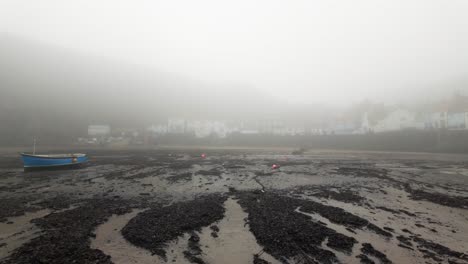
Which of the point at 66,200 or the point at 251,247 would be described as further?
the point at 66,200

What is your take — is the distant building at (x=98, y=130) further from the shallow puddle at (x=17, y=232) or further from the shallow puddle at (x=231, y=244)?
the shallow puddle at (x=231, y=244)

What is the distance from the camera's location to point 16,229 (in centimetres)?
929

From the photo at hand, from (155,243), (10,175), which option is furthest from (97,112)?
(155,243)

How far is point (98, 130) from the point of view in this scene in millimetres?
95938

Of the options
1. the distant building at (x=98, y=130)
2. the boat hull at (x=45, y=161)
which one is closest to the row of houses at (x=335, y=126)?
the distant building at (x=98, y=130)

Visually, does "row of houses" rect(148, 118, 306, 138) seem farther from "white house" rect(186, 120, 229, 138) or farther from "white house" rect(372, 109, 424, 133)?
"white house" rect(372, 109, 424, 133)

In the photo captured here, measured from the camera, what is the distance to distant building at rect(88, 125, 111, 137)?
304ft

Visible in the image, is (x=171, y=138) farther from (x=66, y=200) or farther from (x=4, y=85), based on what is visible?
(x=4, y=85)

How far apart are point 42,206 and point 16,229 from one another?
3689 millimetres

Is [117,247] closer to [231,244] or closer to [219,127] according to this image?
[231,244]

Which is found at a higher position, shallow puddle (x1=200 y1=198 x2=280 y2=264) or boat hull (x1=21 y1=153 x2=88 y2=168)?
boat hull (x1=21 y1=153 x2=88 y2=168)

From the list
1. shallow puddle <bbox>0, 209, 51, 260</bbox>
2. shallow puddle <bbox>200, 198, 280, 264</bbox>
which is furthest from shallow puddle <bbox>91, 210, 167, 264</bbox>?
shallow puddle <bbox>0, 209, 51, 260</bbox>

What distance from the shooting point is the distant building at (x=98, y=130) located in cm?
9275

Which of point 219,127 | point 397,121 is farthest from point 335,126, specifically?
point 219,127
